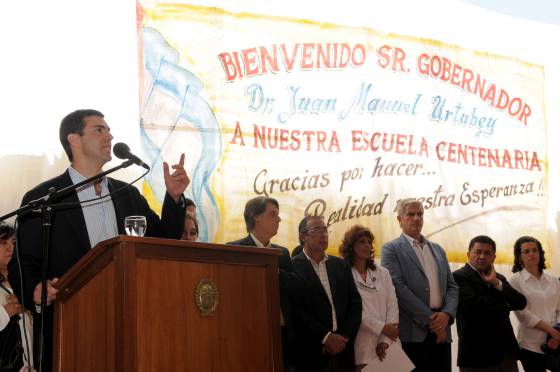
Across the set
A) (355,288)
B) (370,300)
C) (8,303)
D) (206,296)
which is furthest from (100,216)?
(370,300)

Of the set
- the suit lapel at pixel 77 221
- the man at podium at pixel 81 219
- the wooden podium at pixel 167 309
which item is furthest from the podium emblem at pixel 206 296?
the suit lapel at pixel 77 221

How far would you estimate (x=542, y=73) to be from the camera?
21.1ft

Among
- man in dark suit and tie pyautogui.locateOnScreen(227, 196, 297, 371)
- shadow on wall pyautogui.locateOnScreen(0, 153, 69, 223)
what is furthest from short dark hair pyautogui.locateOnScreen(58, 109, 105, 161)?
man in dark suit and tie pyautogui.locateOnScreen(227, 196, 297, 371)

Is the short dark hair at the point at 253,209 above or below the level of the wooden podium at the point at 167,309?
above

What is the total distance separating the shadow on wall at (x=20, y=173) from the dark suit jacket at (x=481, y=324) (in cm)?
244

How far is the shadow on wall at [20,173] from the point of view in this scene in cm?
418

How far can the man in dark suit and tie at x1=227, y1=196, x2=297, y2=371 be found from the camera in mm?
4125

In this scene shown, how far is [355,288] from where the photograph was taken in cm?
439

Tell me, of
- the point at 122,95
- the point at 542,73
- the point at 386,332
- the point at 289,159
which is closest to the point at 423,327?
the point at 386,332

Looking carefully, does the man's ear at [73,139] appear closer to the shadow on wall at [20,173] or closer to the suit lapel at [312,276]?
the shadow on wall at [20,173]

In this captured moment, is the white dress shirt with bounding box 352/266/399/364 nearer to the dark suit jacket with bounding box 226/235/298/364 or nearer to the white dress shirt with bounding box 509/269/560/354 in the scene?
the dark suit jacket with bounding box 226/235/298/364

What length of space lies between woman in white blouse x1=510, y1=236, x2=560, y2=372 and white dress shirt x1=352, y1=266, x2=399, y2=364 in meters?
1.21

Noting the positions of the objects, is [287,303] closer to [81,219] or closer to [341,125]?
[81,219]

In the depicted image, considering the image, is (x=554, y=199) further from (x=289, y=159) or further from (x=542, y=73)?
(x=289, y=159)
